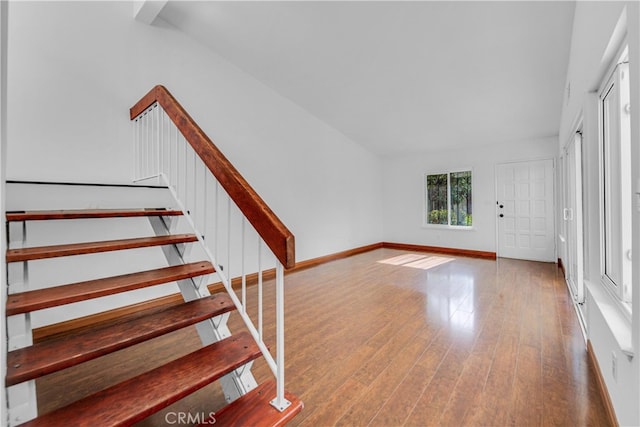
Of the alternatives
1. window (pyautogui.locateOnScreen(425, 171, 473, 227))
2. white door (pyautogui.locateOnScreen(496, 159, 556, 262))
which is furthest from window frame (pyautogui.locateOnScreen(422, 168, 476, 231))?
white door (pyautogui.locateOnScreen(496, 159, 556, 262))

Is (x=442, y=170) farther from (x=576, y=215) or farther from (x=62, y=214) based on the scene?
(x=62, y=214)

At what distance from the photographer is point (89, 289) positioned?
1.34 meters

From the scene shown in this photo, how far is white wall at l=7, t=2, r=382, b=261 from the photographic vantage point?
2.40 meters

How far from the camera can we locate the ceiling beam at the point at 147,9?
9.08 feet

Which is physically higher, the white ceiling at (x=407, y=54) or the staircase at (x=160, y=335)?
the white ceiling at (x=407, y=54)

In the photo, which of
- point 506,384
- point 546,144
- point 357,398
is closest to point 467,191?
point 546,144

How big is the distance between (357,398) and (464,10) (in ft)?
10.6

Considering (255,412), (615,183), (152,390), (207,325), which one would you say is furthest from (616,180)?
(152,390)

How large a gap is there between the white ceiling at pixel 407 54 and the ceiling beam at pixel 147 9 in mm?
220

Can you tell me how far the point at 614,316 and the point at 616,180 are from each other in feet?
2.41

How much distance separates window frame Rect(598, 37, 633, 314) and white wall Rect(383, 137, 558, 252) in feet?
12.1

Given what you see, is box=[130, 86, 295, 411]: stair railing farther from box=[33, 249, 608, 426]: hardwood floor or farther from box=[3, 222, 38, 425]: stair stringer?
box=[3, 222, 38, 425]: stair stringer

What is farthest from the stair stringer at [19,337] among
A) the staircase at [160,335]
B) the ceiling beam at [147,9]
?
the ceiling beam at [147,9]

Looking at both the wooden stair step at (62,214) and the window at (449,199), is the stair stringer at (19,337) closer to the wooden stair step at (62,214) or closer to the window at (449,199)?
the wooden stair step at (62,214)
